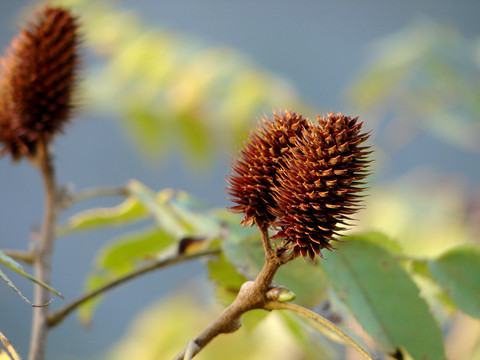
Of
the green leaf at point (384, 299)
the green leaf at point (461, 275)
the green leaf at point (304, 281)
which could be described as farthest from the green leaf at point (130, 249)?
the green leaf at point (461, 275)

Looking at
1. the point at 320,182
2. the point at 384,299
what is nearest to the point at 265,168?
the point at 320,182

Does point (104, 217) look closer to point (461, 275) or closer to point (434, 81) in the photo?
point (461, 275)

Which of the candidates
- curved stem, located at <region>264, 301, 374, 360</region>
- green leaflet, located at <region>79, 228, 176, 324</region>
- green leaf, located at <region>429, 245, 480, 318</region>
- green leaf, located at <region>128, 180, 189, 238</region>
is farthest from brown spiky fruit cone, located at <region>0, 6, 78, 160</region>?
green leaf, located at <region>429, 245, 480, 318</region>

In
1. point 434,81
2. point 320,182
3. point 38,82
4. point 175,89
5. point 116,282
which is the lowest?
point 320,182

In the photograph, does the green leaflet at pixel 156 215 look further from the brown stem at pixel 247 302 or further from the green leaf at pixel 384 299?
the brown stem at pixel 247 302

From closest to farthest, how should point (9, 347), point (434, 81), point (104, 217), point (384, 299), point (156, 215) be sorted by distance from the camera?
Answer: point (9, 347) → point (384, 299) → point (156, 215) → point (104, 217) → point (434, 81)
